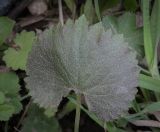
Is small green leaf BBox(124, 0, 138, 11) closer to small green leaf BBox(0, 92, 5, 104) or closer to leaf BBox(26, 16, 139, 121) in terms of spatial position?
leaf BBox(26, 16, 139, 121)

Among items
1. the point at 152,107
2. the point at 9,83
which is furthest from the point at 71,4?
the point at 152,107

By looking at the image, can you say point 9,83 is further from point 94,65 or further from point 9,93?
point 94,65

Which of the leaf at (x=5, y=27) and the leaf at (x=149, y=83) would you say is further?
the leaf at (x=5, y=27)

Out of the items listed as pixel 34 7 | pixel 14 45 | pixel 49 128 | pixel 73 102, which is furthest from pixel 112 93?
pixel 34 7

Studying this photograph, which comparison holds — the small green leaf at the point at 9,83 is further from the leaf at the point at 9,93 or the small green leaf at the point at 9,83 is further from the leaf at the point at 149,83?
the leaf at the point at 149,83

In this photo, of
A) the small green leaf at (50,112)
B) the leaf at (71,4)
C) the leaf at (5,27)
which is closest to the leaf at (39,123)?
the small green leaf at (50,112)

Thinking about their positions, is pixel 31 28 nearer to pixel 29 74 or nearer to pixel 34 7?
pixel 34 7

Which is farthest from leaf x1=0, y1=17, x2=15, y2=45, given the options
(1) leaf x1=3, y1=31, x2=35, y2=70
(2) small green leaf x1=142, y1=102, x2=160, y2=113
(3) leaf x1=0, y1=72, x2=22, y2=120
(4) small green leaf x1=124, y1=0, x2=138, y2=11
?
(2) small green leaf x1=142, y1=102, x2=160, y2=113
